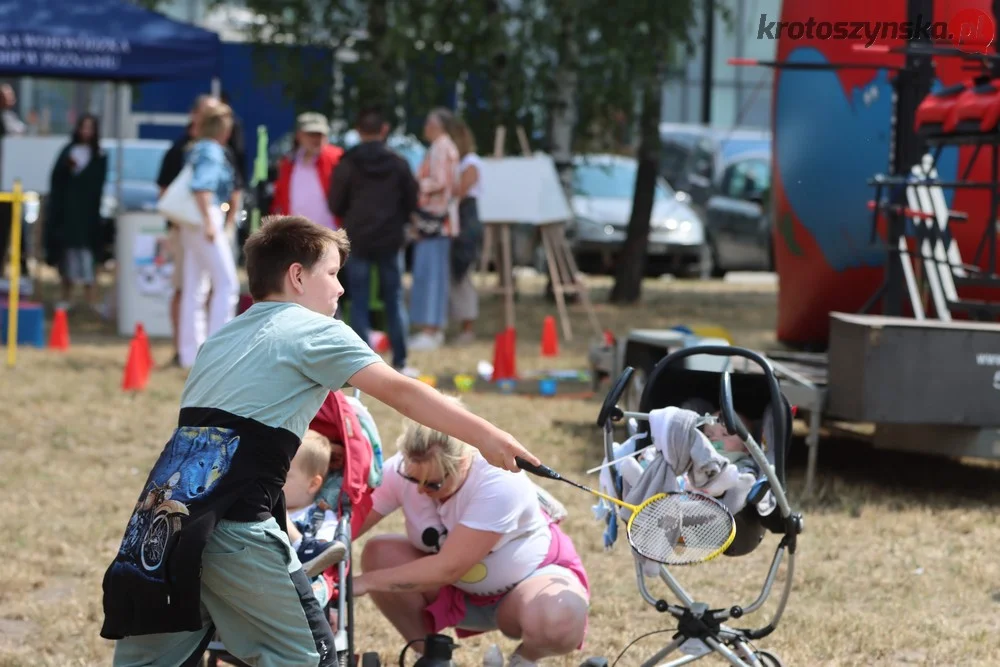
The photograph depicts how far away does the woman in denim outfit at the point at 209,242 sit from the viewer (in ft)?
35.0

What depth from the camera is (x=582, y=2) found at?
49.8 ft

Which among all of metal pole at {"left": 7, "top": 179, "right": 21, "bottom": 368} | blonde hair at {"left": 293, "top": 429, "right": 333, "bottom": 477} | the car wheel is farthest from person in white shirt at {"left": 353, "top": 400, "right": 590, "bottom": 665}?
the car wheel

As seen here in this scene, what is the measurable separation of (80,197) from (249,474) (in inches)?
496

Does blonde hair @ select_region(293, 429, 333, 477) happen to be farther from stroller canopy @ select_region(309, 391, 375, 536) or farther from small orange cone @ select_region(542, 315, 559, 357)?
small orange cone @ select_region(542, 315, 559, 357)

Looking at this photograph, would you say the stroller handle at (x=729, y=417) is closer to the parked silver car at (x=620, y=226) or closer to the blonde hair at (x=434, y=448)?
the blonde hair at (x=434, y=448)

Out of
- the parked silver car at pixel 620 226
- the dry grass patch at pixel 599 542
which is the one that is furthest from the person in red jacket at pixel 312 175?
the parked silver car at pixel 620 226

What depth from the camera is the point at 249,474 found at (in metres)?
3.61

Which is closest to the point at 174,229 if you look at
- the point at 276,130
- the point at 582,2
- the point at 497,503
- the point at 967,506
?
the point at 582,2

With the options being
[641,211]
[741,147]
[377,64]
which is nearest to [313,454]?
[377,64]

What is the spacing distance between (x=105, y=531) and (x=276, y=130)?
14.6 m

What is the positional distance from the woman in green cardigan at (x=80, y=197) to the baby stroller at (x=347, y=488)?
37.1ft

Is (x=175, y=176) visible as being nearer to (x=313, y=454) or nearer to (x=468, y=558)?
(x=313, y=454)

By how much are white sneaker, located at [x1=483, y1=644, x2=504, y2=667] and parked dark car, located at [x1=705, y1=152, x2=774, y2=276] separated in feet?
54.2

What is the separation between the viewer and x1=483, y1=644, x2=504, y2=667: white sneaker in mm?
4887
